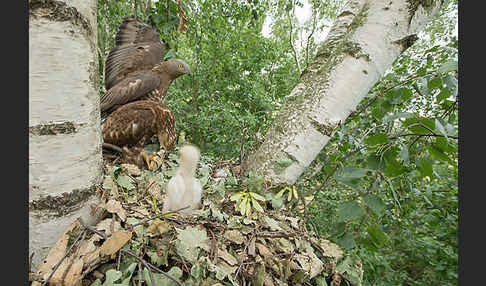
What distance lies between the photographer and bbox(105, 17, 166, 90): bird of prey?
1245mm

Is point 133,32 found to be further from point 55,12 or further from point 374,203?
point 374,203

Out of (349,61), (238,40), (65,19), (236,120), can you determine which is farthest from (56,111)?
(238,40)

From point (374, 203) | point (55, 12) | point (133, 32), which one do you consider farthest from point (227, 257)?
point (133, 32)

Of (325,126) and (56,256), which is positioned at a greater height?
(325,126)

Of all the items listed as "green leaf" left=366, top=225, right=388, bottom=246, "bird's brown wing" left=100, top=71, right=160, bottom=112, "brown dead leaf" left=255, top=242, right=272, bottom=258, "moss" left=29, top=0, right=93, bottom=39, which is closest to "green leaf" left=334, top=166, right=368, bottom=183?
"green leaf" left=366, top=225, right=388, bottom=246

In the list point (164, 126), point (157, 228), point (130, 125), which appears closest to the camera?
point (157, 228)

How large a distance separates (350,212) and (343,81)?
1.50ft

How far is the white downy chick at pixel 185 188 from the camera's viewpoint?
69 cm

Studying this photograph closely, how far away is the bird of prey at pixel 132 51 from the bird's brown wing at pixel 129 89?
0.36 feet

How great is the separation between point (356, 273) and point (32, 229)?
808mm

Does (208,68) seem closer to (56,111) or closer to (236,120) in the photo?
(236,120)

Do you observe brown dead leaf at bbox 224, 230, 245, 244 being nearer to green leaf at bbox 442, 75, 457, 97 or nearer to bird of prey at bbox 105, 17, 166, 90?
green leaf at bbox 442, 75, 457, 97

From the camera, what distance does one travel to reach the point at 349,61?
740mm

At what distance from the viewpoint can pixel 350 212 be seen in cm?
54
